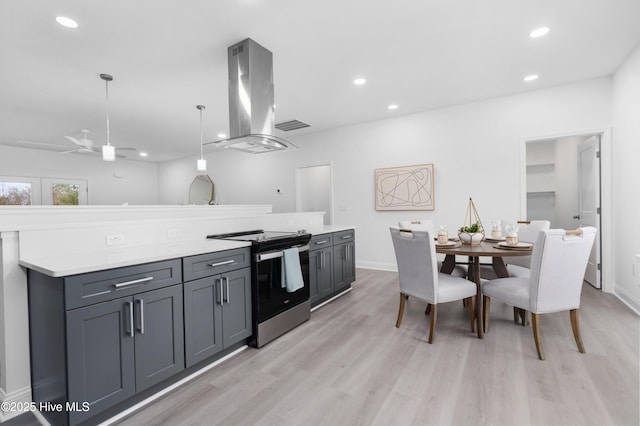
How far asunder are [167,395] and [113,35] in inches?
117

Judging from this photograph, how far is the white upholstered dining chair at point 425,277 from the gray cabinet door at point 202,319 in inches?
62.2

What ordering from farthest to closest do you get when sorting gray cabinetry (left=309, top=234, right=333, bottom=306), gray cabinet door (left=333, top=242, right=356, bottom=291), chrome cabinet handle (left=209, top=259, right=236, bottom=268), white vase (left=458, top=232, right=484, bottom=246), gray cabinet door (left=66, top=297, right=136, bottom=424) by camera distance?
gray cabinet door (left=333, top=242, right=356, bottom=291) < gray cabinetry (left=309, top=234, right=333, bottom=306) < white vase (left=458, top=232, right=484, bottom=246) < chrome cabinet handle (left=209, top=259, right=236, bottom=268) < gray cabinet door (left=66, top=297, right=136, bottom=424)

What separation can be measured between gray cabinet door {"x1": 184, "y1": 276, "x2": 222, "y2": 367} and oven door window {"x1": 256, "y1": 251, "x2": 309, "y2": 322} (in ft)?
1.20

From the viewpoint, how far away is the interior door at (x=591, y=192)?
3631mm

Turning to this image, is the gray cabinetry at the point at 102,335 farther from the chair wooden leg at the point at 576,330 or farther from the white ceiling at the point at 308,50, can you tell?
the chair wooden leg at the point at 576,330

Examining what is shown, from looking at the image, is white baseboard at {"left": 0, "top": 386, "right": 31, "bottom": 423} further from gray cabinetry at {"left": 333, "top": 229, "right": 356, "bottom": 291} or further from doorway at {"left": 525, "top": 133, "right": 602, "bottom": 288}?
doorway at {"left": 525, "top": 133, "right": 602, "bottom": 288}

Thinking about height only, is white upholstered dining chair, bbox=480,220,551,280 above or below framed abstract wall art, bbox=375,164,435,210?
below

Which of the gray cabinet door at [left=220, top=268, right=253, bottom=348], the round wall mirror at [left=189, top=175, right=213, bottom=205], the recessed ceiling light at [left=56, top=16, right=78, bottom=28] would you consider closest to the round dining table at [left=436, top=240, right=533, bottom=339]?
the gray cabinet door at [left=220, top=268, right=253, bottom=348]

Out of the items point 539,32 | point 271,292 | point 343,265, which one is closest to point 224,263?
point 271,292

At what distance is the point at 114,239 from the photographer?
84.0 inches

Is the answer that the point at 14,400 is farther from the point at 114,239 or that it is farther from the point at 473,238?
the point at 473,238

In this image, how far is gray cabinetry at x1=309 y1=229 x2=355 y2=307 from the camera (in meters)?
3.19

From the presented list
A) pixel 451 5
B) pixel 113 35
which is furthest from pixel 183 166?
pixel 451 5

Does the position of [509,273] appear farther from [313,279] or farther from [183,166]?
[183,166]
